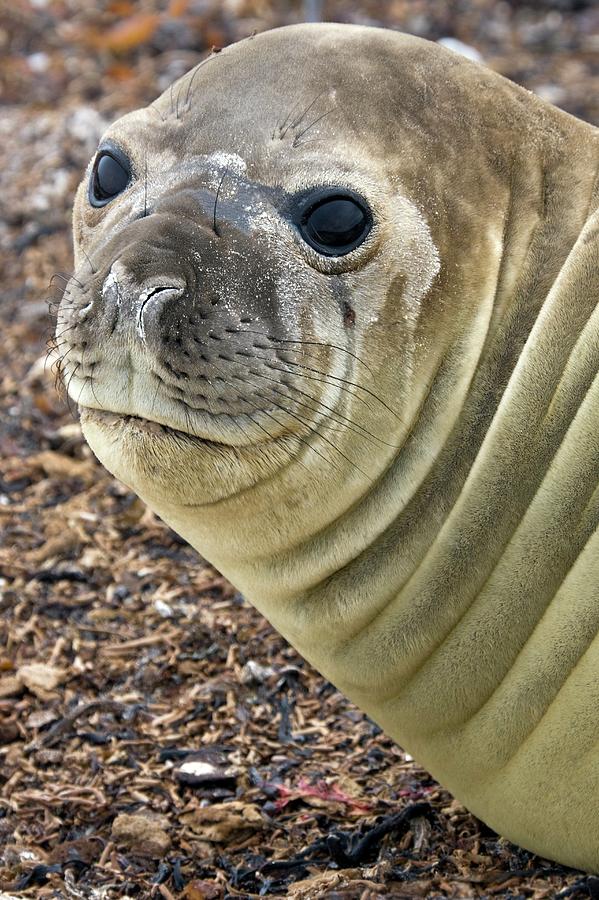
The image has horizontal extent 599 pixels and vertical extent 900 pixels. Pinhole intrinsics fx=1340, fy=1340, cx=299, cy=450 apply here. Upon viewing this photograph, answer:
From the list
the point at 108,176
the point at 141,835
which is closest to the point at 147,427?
the point at 108,176

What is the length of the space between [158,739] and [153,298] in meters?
1.97

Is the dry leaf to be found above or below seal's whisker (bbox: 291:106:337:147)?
below

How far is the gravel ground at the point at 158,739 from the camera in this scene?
12.9ft

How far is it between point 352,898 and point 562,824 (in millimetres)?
595

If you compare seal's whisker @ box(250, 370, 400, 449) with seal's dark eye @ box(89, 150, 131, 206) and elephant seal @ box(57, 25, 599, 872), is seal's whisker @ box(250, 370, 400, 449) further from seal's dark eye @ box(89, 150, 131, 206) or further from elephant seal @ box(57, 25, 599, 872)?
seal's dark eye @ box(89, 150, 131, 206)

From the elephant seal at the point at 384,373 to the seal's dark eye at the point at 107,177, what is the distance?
10 millimetres

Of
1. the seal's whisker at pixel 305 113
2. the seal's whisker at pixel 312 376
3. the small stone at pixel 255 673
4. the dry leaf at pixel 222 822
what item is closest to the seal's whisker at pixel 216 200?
the seal's whisker at pixel 305 113

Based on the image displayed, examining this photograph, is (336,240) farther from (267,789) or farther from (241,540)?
(267,789)

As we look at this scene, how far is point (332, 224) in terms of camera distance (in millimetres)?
3453

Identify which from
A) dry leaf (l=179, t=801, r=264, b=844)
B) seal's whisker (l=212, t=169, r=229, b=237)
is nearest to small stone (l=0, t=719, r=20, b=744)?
dry leaf (l=179, t=801, r=264, b=844)

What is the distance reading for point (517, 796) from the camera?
365 centimetres

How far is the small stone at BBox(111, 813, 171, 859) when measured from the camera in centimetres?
408

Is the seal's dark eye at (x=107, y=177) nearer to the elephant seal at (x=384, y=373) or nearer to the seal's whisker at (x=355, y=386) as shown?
the elephant seal at (x=384, y=373)

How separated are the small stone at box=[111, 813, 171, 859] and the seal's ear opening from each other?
188 centimetres
